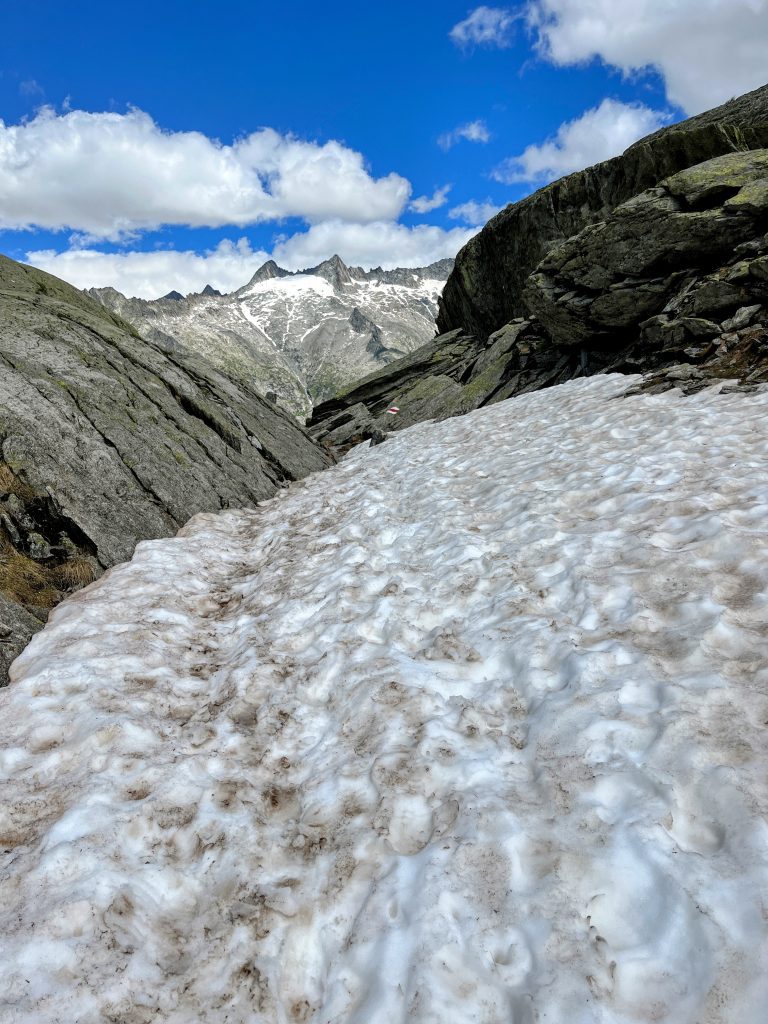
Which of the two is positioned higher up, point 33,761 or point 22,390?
point 22,390

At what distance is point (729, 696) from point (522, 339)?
31.8 m

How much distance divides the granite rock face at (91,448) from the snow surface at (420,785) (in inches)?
64.0

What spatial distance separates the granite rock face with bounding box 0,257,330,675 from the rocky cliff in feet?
40.8

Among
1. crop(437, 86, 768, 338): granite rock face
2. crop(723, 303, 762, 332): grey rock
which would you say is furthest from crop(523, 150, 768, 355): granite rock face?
crop(437, 86, 768, 338): granite rock face

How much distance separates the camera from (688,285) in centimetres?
2233

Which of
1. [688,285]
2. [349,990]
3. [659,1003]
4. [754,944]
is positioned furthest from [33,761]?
[688,285]

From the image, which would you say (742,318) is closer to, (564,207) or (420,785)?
(420,785)

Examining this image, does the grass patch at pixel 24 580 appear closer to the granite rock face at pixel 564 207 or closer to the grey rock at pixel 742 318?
the grey rock at pixel 742 318

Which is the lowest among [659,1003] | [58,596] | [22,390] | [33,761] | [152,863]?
[659,1003]

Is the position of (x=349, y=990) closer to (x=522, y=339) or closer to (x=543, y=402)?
(x=543, y=402)

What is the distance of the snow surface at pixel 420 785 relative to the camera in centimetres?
369

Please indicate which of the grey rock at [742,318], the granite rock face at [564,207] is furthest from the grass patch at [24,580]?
the granite rock face at [564,207]

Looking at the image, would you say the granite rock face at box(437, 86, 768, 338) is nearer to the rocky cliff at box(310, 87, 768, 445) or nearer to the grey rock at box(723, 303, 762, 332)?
the rocky cliff at box(310, 87, 768, 445)

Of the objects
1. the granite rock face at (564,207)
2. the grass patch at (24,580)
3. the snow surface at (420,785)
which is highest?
the granite rock face at (564,207)
